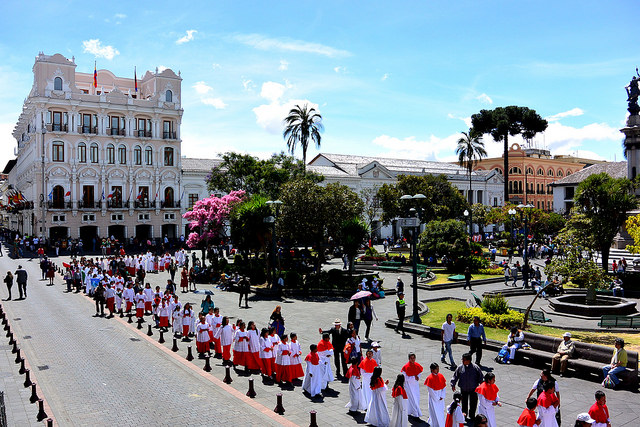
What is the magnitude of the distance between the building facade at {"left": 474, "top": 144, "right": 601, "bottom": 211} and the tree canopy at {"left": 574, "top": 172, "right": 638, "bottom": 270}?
2233 inches

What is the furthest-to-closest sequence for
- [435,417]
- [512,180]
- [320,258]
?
[512,180] → [320,258] → [435,417]

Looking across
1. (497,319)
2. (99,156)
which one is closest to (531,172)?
(99,156)

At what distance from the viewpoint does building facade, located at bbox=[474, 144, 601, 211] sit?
90312 millimetres

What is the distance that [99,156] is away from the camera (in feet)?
183

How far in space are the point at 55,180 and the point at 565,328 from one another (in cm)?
5038

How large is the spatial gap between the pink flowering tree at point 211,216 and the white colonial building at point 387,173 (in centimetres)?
2644

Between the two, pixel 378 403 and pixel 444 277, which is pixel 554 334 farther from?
pixel 444 277

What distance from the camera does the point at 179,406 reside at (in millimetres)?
11258

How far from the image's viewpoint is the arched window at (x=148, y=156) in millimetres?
58844

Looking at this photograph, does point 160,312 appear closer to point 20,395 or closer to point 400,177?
point 20,395

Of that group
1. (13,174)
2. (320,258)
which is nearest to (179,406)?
(320,258)

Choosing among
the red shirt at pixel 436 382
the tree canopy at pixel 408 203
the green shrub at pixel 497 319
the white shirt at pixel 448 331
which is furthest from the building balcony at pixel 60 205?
the red shirt at pixel 436 382

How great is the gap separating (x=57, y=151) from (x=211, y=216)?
25875 mm

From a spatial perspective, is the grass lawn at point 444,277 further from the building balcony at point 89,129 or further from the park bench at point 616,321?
the building balcony at point 89,129
